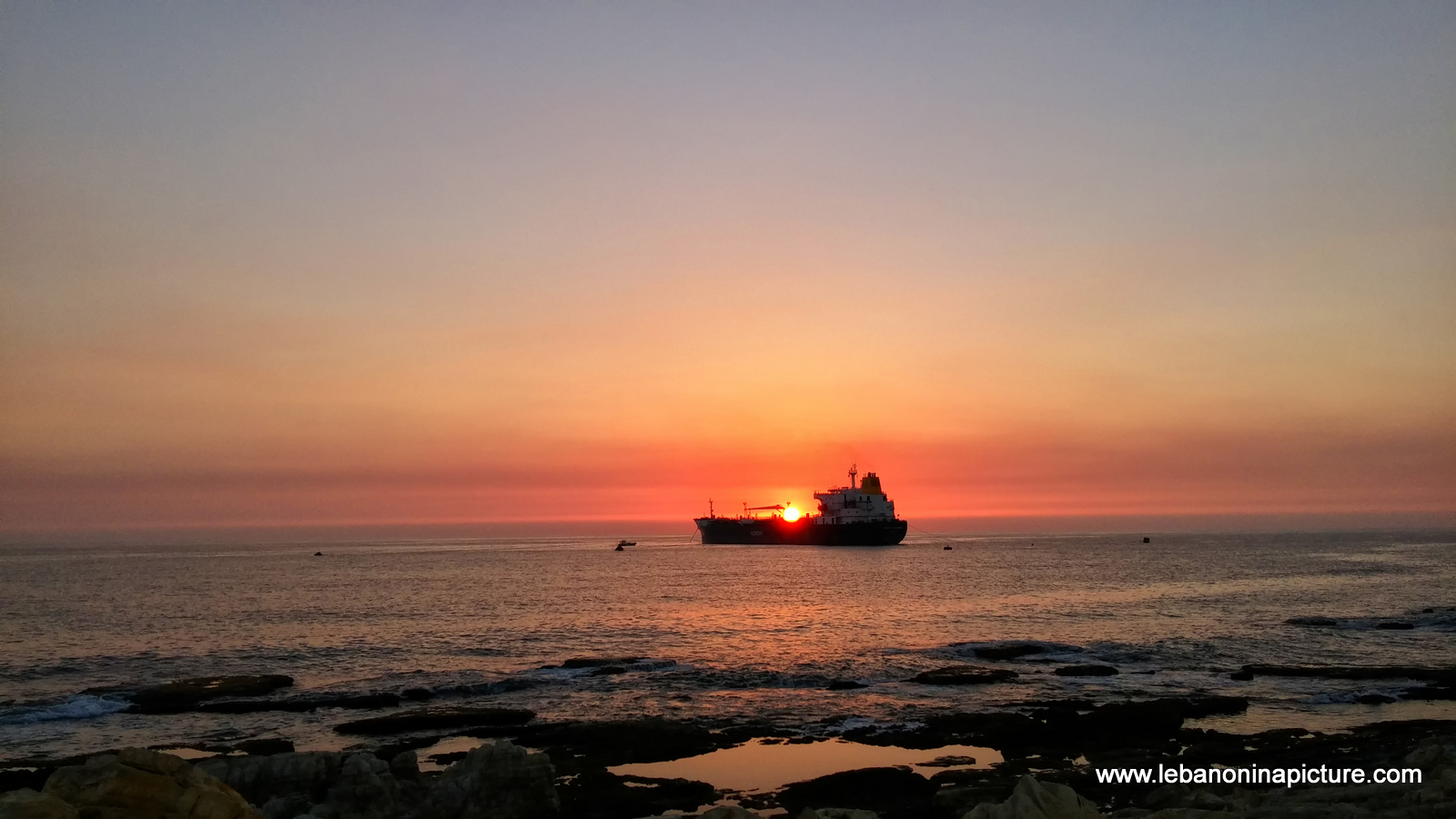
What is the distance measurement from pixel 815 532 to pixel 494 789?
437 ft

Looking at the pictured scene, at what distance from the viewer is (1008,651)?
35.4m

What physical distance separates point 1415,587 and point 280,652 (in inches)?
2957

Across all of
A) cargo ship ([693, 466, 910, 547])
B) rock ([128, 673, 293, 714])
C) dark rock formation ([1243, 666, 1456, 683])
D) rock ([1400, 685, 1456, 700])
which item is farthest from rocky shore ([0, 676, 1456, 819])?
cargo ship ([693, 466, 910, 547])

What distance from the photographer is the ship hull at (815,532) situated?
141 metres

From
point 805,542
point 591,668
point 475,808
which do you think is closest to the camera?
point 475,808

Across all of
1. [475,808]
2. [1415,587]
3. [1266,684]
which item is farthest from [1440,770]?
[1415,587]

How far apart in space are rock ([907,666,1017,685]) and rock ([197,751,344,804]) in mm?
19247

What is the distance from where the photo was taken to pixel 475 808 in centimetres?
1445

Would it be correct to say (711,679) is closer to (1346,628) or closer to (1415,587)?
(1346,628)

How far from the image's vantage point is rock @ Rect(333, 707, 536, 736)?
23359 mm

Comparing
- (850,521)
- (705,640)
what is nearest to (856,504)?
(850,521)

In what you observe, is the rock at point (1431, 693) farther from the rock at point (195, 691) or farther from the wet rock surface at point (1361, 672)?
the rock at point (195, 691)

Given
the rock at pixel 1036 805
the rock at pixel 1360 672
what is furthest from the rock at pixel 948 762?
the rock at pixel 1360 672

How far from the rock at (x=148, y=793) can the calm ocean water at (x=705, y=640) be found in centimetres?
1268
